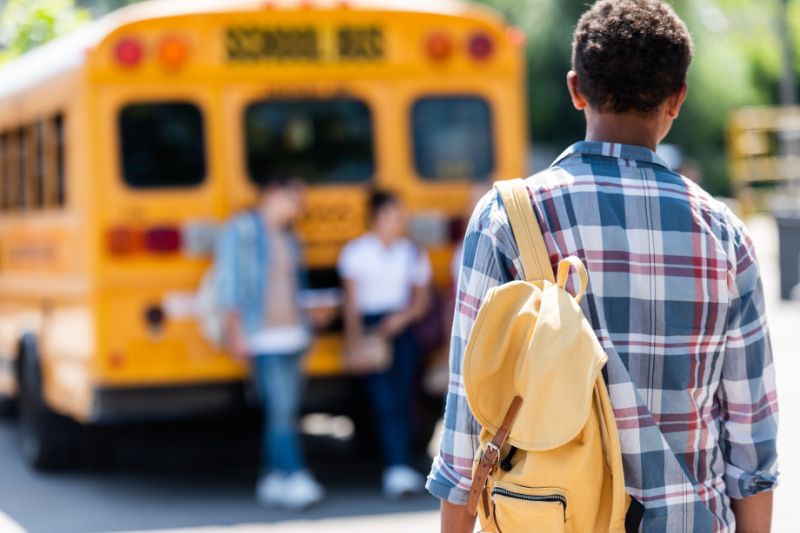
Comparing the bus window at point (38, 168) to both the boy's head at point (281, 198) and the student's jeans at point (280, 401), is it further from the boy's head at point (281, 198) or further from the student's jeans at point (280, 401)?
the student's jeans at point (280, 401)

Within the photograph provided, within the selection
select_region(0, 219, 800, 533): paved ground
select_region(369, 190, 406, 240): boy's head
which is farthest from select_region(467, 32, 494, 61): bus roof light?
select_region(0, 219, 800, 533): paved ground

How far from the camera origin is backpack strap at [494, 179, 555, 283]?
2.46 metres

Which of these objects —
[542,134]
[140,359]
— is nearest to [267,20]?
[140,359]

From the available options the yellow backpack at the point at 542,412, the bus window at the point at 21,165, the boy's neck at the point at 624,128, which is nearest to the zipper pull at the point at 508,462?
the yellow backpack at the point at 542,412

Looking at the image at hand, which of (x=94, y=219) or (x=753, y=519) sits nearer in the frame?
(x=753, y=519)

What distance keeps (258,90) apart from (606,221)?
18.3 ft

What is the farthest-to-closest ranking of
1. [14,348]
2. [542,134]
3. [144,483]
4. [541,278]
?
[542,134], [14,348], [144,483], [541,278]

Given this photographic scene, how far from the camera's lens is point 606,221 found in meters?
2.51

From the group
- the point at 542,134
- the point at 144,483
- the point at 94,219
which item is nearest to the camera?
the point at 94,219

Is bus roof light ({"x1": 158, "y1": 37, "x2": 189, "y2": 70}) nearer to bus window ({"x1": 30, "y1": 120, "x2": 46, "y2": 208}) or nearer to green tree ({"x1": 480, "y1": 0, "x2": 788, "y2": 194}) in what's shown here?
bus window ({"x1": 30, "y1": 120, "x2": 46, "y2": 208})

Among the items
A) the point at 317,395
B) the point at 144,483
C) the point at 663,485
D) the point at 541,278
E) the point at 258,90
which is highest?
the point at 258,90

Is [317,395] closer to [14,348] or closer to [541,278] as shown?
[14,348]

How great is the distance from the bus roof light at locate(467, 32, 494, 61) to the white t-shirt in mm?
1153

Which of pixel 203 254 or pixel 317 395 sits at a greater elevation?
pixel 203 254
